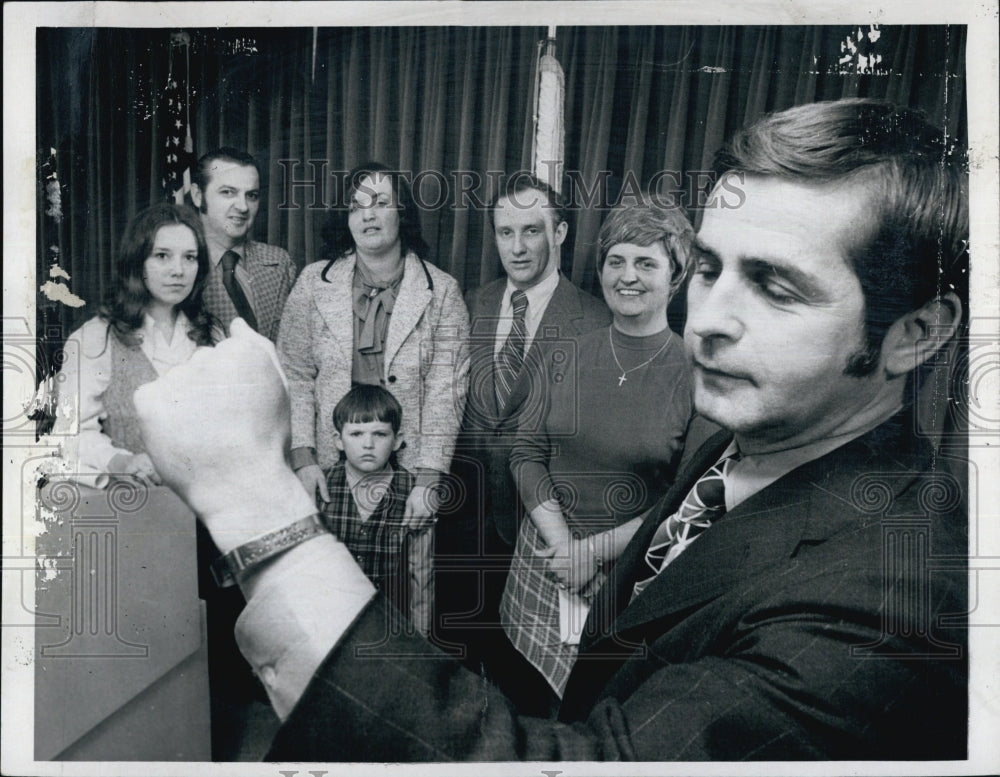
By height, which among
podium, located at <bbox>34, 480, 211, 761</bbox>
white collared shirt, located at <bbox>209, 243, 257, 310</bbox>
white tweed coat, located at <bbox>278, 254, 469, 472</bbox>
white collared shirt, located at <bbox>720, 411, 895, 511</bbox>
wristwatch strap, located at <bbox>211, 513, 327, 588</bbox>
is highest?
white collared shirt, located at <bbox>209, 243, 257, 310</bbox>

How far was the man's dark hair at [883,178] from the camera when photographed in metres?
2.74

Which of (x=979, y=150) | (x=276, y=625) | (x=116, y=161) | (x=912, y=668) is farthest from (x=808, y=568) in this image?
(x=116, y=161)

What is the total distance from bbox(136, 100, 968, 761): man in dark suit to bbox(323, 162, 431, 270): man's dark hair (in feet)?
1.28

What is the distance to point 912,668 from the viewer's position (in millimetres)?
2762

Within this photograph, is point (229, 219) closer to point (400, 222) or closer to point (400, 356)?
point (400, 222)

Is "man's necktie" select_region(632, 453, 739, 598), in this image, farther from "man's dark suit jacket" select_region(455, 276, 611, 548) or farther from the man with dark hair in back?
the man with dark hair in back

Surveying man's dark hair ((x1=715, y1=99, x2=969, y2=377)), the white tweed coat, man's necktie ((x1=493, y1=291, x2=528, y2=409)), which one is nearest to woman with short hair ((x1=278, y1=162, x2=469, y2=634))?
the white tweed coat

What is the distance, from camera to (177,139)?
2865 mm

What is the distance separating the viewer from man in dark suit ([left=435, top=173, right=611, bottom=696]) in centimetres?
282

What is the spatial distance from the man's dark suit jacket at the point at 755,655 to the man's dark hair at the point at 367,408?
58 cm

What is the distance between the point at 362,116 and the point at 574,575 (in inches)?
62.8

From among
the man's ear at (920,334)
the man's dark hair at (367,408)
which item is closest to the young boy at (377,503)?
the man's dark hair at (367,408)

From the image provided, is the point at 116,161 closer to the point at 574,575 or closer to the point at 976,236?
the point at 574,575

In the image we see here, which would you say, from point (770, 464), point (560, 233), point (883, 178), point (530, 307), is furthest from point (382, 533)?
point (883, 178)
